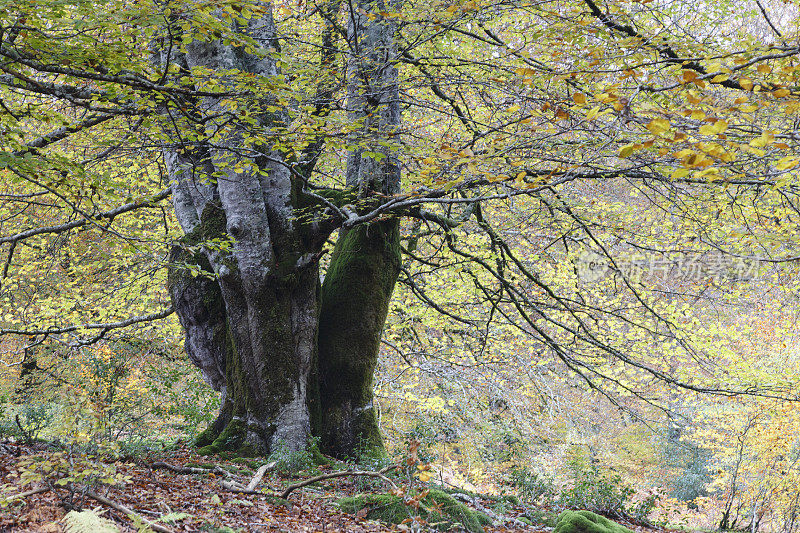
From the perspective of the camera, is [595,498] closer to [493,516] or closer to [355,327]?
[493,516]

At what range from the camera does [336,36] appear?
23.5 feet

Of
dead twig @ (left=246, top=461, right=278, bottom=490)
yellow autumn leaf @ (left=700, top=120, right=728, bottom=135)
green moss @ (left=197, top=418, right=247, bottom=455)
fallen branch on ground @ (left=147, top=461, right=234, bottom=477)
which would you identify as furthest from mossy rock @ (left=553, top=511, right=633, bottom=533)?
yellow autumn leaf @ (left=700, top=120, right=728, bottom=135)

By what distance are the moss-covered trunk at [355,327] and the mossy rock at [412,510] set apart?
182 centimetres

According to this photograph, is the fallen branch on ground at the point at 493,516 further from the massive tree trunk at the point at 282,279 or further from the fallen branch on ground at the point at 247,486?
the fallen branch on ground at the point at 247,486

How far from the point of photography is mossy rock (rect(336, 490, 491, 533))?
3725mm

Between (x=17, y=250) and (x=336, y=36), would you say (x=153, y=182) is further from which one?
(x=336, y=36)

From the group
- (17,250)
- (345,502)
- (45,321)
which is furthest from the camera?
(17,250)

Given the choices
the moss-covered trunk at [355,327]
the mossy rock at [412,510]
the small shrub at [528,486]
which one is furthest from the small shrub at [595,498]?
the mossy rock at [412,510]

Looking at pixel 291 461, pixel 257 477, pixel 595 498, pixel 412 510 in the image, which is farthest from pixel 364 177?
pixel 595 498

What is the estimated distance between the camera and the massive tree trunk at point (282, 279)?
212 inches

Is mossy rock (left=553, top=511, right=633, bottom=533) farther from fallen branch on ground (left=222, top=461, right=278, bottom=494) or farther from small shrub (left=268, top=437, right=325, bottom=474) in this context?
fallen branch on ground (left=222, top=461, right=278, bottom=494)

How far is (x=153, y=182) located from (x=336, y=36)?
16.4ft

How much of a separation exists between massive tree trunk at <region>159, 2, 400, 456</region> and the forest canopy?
26 mm

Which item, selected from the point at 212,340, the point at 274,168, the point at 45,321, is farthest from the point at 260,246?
the point at 45,321
